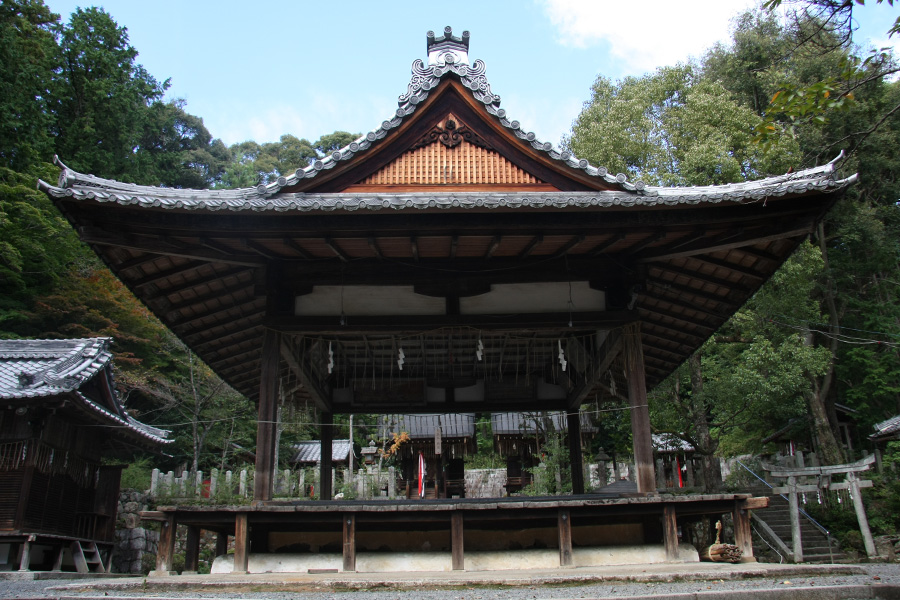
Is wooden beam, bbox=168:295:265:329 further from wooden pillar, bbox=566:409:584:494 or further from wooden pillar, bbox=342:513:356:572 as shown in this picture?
wooden pillar, bbox=566:409:584:494

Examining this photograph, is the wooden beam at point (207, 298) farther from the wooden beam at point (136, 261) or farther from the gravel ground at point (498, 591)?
the gravel ground at point (498, 591)

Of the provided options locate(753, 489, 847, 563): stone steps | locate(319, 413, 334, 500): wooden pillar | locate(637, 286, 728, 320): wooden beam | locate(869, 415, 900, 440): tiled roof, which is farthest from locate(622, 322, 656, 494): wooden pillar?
locate(869, 415, 900, 440): tiled roof

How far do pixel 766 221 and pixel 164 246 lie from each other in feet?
25.4

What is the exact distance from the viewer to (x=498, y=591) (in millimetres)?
6566

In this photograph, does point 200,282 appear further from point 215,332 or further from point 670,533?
point 670,533

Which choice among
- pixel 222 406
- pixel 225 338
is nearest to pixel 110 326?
pixel 222 406

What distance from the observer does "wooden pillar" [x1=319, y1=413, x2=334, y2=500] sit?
13.6 metres

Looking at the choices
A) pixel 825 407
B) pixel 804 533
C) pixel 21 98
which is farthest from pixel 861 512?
pixel 21 98

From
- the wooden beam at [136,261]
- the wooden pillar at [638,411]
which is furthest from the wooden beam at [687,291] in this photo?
the wooden beam at [136,261]

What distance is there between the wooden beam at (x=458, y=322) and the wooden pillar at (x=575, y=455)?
204 inches

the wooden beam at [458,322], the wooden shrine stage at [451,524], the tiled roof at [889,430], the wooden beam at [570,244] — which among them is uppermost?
the wooden beam at [570,244]

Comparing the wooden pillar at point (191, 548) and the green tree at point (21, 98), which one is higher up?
the green tree at point (21, 98)

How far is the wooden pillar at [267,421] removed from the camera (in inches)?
335

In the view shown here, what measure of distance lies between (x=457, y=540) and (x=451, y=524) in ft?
0.71
